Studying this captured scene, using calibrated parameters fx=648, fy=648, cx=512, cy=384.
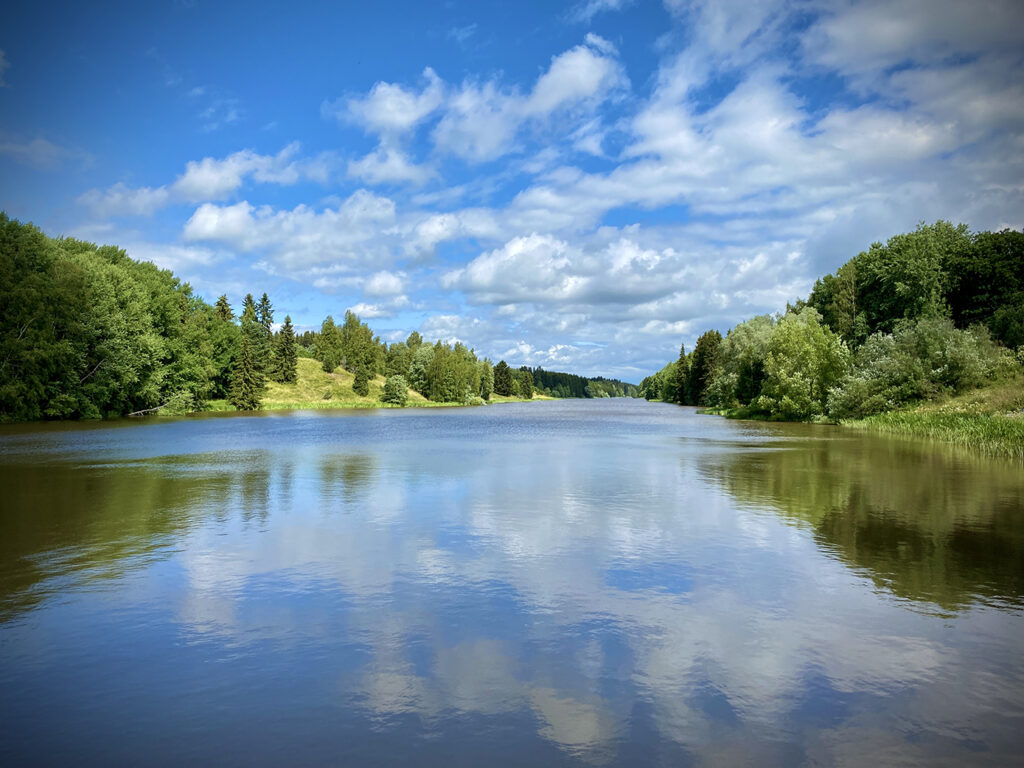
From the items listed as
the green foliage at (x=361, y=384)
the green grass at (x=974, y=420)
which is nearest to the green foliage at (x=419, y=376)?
the green foliage at (x=361, y=384)

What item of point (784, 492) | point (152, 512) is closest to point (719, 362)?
point (784, 492)

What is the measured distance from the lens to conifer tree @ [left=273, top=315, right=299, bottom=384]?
5738 inches

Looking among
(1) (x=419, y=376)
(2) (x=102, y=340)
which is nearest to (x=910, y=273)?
(2) (x=102, y=340)

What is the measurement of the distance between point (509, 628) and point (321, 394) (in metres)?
144

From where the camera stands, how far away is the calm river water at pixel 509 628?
722 centimetres

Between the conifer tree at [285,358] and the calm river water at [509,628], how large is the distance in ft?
415

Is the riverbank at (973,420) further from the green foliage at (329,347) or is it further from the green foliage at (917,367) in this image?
the green foliage at (329,347)

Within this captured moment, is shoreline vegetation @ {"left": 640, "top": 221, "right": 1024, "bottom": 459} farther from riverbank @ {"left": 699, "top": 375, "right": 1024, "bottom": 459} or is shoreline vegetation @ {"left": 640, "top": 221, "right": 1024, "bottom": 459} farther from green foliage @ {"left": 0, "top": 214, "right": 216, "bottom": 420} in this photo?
green foliage @ {"left": 0, "top": 214, "right": 216, "bottom": 420}

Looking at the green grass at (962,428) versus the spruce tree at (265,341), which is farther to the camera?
the spruce tree at (265,341)

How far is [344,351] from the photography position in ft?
589

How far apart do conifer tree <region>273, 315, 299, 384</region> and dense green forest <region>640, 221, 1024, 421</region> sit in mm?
93068

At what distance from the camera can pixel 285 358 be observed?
483 feet

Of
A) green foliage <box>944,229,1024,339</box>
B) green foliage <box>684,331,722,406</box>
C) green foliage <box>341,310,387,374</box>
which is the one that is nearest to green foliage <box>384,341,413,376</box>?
green foliage <box>341,310,387,374</box>

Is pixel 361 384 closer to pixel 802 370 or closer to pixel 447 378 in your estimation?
pixel 447 378
